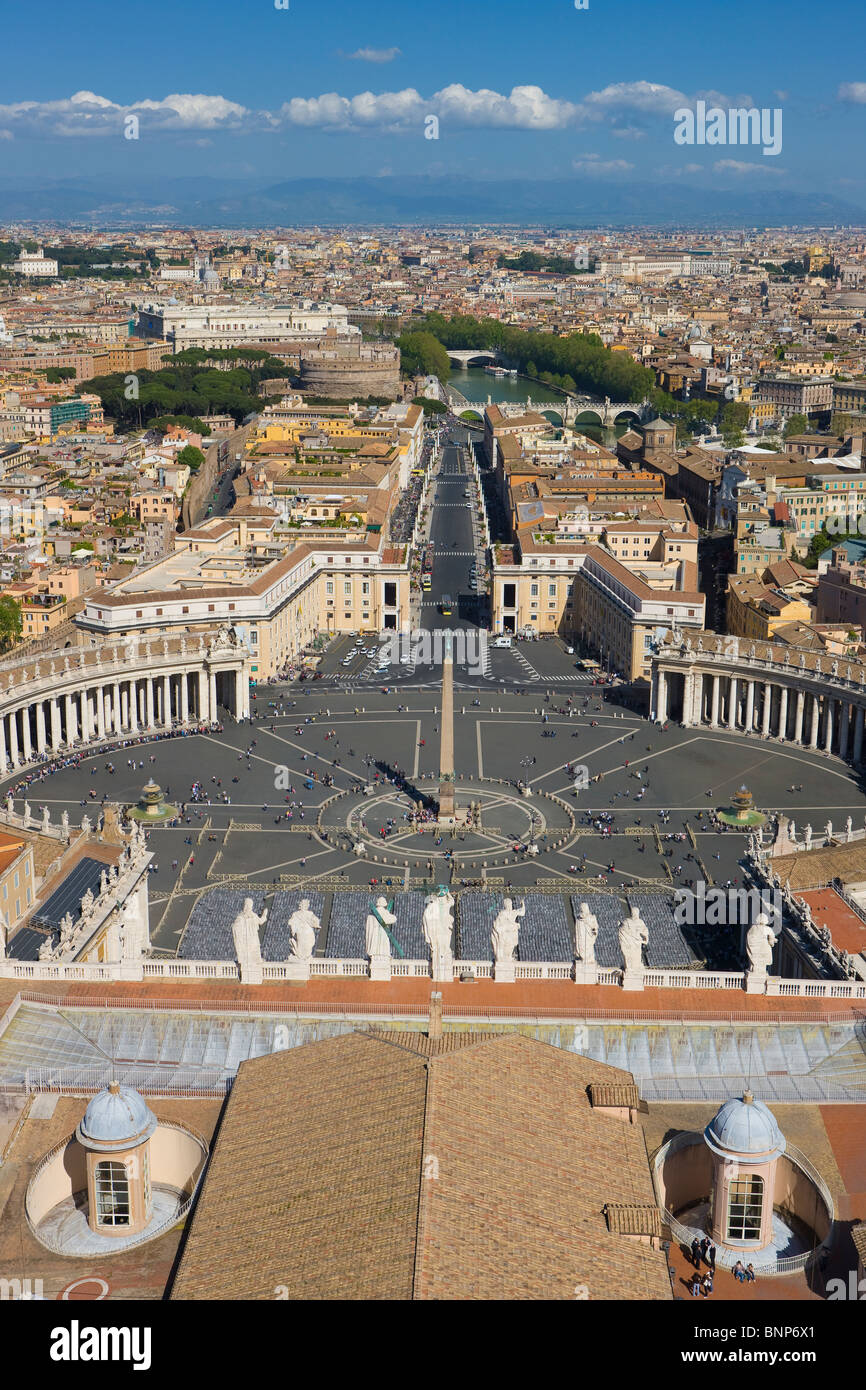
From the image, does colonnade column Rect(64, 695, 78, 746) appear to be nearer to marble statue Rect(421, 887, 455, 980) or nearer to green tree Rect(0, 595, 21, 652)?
green tree Rect(0, 595, 21, 652)

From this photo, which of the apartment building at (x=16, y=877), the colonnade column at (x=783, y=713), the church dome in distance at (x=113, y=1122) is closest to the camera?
the church dome in distance at (x=113, y=1122)

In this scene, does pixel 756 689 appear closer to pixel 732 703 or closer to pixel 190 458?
pixel 732 703

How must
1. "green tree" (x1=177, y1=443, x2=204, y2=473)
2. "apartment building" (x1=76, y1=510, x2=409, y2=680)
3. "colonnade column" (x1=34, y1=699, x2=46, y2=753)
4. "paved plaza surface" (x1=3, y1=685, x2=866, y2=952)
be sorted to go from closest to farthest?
"paved plaza surface" (x1=3, y1=685, x2=866, y2=952) → "colonnade column" (x1=34, y1=699, x2=46, y2=753) → "apartment building" (x1=76, y1=510, x2=409, y2=680) → "green tree" (x1=177, y1=443, x2=204, y2=473)

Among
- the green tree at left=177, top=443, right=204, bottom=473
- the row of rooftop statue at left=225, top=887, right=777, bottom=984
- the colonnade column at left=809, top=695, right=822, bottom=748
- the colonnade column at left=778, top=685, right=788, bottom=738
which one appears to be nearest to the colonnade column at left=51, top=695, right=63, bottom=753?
the colonnade column at left=778, top=685, right=788, bottom=738

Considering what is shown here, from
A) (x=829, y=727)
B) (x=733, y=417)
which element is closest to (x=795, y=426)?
(x=733, y=417)

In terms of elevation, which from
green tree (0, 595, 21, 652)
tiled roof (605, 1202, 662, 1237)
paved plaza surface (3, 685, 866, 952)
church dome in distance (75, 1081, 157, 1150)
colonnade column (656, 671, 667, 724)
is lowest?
paved plaza surface (3, 685, 866, 952)

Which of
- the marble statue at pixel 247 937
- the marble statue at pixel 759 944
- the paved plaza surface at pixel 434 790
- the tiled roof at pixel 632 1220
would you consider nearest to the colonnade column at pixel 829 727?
the paved plaza surface at pixel 434 790

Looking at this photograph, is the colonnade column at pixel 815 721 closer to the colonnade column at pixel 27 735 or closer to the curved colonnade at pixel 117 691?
the curved colonnade at pixel 117 691
